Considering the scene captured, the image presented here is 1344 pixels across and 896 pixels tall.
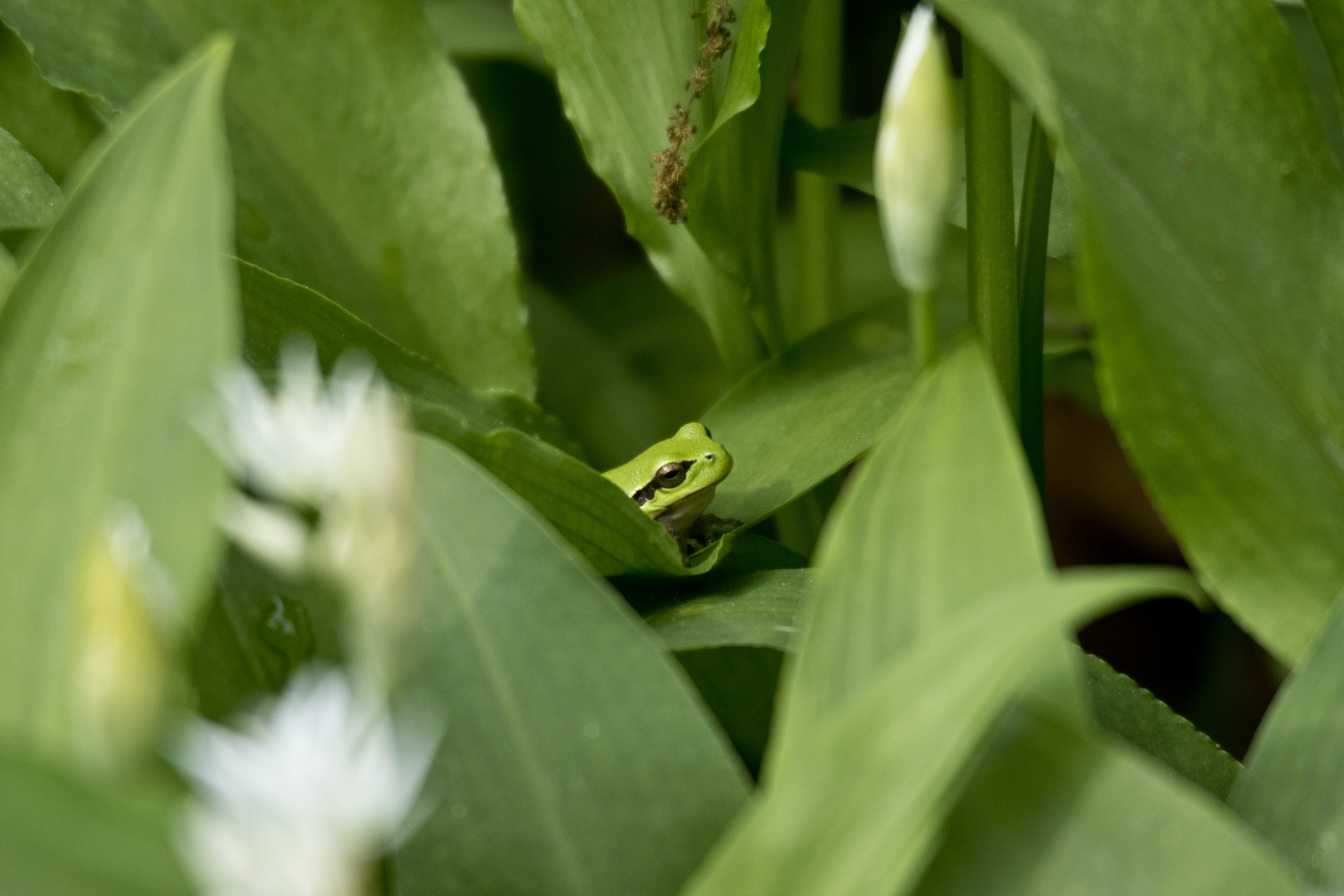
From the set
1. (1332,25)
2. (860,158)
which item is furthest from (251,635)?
(1332,25)

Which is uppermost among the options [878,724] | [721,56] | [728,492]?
[721,56]

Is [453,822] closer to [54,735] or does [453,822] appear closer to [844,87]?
[54,735]

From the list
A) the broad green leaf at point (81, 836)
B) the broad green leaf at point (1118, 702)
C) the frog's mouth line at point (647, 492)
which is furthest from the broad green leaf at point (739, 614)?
the frog's mouth line at point (647, 492)

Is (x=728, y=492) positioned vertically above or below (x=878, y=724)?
below

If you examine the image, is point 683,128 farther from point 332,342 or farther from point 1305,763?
point 1305,763

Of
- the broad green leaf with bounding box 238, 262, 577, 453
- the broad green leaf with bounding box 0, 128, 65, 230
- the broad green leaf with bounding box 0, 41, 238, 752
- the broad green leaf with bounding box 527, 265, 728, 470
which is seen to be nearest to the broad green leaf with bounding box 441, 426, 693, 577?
the broad green leaf with bounding box 238, 262, 577, 453

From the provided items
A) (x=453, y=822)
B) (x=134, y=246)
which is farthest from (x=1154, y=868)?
(x=134, y=246)
